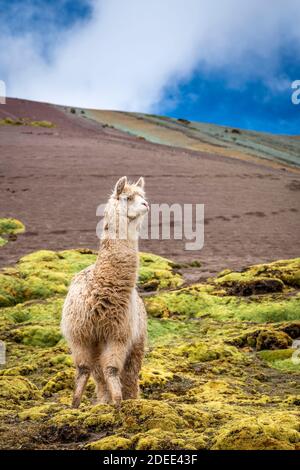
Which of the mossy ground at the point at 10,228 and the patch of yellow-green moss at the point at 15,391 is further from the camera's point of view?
the mossy ground at the point at 10,228

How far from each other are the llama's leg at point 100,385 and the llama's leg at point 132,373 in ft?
1.41

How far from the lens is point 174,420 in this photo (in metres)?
7.11

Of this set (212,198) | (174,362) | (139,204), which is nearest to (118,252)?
(139,204)

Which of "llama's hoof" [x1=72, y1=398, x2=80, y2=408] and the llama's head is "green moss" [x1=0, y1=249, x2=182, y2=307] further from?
the llama's head

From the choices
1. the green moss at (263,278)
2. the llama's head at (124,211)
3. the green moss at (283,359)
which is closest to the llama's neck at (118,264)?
the llama's head at (124,211)

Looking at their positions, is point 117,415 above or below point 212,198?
below

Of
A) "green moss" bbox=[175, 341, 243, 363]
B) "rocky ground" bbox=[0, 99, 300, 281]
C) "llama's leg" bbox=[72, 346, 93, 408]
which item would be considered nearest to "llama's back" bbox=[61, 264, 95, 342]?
"llama's leg" bbox=[72, 346, 93, 408]

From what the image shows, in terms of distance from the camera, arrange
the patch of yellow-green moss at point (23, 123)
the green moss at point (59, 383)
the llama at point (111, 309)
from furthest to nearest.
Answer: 1. the patch of yellow-green moss at point (23, 123)
2. the green moss at point (59, 383)
3. the llama at point (111, 309)

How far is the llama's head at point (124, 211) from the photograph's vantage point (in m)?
8.27

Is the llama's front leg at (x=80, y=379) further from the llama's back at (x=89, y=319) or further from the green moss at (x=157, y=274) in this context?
the green moss at (x=157, y=274)

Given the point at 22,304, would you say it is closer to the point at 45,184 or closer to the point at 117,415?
the point at 117,415

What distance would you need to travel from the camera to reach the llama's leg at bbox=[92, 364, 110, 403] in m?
8.07

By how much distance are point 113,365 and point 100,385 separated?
0.61 metres

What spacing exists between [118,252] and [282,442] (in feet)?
11.4
